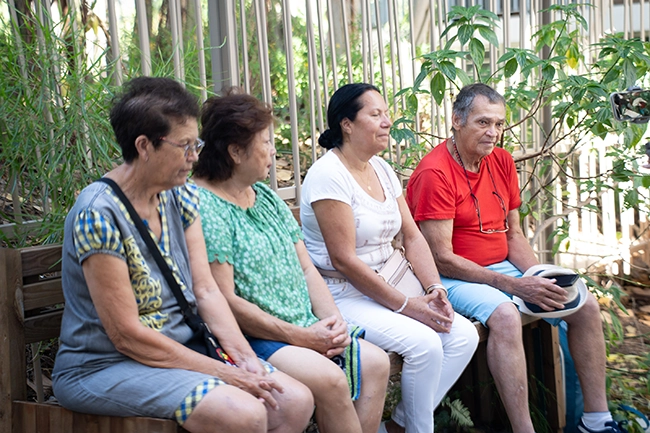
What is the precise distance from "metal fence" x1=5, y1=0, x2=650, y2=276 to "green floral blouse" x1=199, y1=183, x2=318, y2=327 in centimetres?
69

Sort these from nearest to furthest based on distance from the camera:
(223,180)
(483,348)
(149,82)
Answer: (149,82), (223,180), (483,348)

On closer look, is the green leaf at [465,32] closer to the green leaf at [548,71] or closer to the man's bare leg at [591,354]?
the green leaf at [548,71]

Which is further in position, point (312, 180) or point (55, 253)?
point (312, 180)

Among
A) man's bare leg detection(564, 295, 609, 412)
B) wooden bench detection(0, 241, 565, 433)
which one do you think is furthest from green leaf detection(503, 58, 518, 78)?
wooden bench detection(0, 241, 565, 433)

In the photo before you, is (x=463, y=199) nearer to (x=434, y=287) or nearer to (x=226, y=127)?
(x=434, y=287)

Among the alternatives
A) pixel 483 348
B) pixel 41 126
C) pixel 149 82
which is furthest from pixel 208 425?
pixel 483 348

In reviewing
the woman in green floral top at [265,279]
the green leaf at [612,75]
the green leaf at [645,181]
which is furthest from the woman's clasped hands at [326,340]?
the green leaf at [645,181]

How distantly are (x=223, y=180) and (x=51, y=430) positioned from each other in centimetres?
103

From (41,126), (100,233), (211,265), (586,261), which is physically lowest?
(586,261)

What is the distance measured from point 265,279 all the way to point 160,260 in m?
0.49

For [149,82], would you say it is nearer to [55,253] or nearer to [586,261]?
[55,253]

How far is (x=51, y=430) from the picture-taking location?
2.42 metres

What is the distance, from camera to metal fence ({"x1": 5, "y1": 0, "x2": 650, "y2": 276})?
358 cm

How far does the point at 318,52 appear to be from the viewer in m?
5.20
